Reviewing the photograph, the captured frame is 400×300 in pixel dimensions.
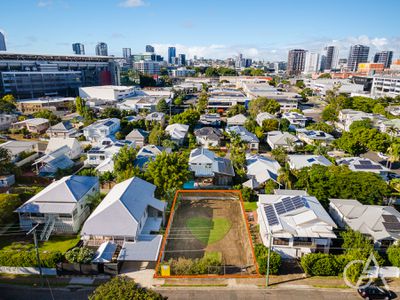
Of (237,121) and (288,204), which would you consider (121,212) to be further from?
(237,121)

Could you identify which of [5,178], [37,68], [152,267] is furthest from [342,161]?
[37,68]

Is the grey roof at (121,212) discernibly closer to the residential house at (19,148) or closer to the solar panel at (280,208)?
the solar panel at (280,208)

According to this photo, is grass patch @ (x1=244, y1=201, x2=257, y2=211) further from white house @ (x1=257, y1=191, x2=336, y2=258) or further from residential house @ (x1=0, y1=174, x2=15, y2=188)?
residential house @ (x1=0, y1=174, x2=15, y2=188)

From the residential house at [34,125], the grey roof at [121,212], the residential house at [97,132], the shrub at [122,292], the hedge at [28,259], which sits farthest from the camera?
the residential house at [34,125]

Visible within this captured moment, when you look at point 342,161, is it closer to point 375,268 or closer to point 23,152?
point 375,268

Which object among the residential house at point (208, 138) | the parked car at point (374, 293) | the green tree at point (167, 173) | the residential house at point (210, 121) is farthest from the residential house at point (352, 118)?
the parked car at point (374, 293)

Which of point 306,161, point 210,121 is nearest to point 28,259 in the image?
point 306,161
